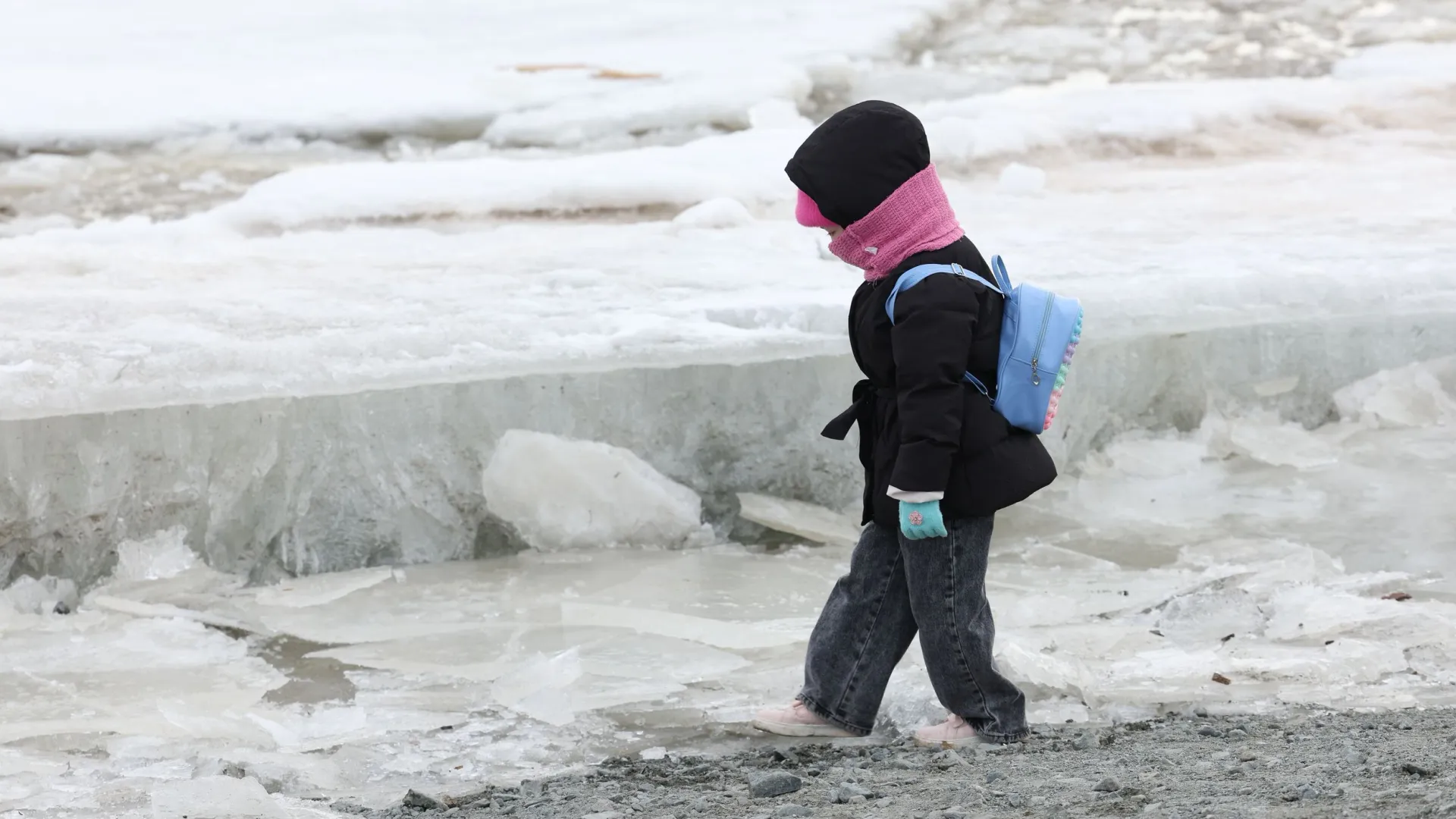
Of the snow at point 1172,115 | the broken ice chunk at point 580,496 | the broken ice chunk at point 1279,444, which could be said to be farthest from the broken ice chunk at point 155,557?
the snow at point 1172,115

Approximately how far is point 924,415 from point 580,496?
2.03 meters

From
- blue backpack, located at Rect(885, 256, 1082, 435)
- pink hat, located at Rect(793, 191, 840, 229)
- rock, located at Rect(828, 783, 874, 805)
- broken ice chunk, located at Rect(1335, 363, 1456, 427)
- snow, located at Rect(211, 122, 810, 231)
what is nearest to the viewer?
rock, located at Rect(828, 783, 874, 805)

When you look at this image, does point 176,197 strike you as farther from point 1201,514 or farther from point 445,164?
point 1201,514

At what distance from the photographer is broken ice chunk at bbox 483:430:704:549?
4531 millimetres

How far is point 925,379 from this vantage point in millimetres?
2752

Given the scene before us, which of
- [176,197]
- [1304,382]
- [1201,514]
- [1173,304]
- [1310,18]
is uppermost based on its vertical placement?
[1310,18]

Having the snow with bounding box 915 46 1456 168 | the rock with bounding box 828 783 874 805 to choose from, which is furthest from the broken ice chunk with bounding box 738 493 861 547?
the snow with bounding box 915 46 1456 168

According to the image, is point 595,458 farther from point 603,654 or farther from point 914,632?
point 914,632

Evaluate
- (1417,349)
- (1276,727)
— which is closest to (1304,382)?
(1417,349)

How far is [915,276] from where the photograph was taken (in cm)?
284

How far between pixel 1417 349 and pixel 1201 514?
1.21 m

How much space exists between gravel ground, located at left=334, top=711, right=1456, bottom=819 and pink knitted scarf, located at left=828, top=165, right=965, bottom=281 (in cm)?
99

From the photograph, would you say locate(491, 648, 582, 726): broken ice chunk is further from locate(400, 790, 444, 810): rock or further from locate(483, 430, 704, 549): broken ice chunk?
locate(483, 430, 704, 549): broken ice chunk

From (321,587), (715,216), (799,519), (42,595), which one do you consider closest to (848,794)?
(799,519)
